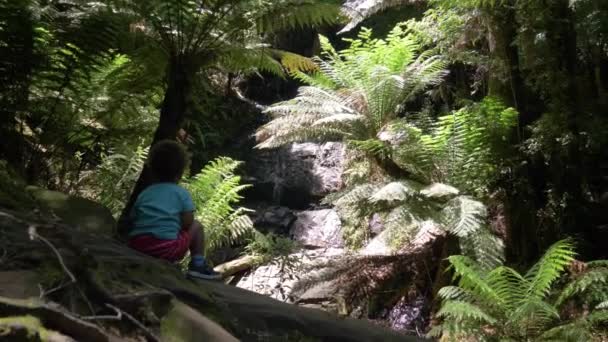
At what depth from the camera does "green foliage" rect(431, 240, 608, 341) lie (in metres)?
3.09

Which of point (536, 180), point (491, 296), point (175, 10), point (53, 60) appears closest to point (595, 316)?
point (491, 296)

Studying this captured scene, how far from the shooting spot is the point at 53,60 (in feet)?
12.4

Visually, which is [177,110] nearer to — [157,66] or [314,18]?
[157,66]

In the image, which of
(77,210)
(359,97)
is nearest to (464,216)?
(359,97)

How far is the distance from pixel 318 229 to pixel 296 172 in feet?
4.19

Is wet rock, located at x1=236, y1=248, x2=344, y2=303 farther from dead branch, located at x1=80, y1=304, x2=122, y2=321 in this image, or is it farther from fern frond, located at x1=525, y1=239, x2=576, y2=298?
dead branch, located at x1=80, y1=304, x2=122, y2=321

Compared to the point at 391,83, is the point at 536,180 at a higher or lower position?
lower

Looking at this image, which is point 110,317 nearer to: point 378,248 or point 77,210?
point 77,210

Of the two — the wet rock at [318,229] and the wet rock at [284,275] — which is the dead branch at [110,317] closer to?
the wet rock at [284,275]

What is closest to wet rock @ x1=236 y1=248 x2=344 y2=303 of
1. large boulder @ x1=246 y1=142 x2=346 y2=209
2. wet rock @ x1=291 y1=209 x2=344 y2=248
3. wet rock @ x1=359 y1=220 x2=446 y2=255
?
wet rock @ x1=291 y1=209 x2=344 y2=248

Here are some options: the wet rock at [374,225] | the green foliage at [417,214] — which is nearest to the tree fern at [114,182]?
the green foliage at [417,214]

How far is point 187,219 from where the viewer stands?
286cm

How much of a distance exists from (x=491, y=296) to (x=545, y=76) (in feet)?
5.86

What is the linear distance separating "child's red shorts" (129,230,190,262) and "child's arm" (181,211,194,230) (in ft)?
0.42
